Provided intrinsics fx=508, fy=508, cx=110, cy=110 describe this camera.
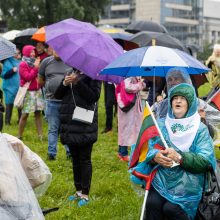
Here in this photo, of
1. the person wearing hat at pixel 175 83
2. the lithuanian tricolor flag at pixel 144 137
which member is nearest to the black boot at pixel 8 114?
the person wearing hat at pixel 175 83

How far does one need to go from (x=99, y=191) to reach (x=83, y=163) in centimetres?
75

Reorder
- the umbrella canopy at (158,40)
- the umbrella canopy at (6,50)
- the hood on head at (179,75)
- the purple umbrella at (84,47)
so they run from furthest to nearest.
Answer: the umbrella canopy at (158,40)
the purple umbrella at (84,47)
the hood on head at (179,75)
the umbrella canopy at (6,50)

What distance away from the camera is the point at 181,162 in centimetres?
382

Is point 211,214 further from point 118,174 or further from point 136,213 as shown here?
point 118,174

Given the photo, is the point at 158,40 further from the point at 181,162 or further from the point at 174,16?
the point at 174,16

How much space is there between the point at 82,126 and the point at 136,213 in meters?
1.03

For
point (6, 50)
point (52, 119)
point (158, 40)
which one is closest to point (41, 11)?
point (158, 40)

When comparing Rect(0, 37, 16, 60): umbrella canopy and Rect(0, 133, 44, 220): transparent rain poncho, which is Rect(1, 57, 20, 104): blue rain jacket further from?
Rect(0, 133, 44, 220): transparent rain poncho

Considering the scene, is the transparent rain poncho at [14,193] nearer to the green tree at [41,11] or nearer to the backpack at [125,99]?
the backpack at [125,99]

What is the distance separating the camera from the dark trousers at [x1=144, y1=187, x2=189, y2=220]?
387 centimetres

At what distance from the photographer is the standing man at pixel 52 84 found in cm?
648

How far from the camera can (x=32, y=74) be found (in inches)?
333

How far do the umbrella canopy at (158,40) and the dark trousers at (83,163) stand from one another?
210 cm

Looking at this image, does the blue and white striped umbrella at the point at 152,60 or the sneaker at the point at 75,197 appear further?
the sneaker at the point at 75,197
